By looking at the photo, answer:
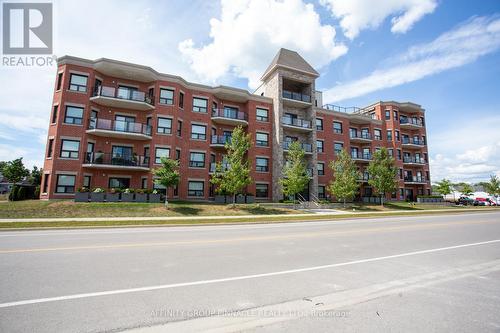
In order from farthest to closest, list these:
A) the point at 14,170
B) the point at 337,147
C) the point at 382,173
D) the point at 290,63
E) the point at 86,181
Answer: the point at 337,147 < the point at 14,170 < the point at 382,173 < the point at 290,63 < the point at 86,181

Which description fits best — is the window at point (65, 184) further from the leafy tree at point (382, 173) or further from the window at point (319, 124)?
the leafy tree at point (382, 173)

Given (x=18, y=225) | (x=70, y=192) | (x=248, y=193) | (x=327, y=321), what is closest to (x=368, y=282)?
(x=327, y=321)

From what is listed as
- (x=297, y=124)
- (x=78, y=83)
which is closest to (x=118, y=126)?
(x=78, y=83)

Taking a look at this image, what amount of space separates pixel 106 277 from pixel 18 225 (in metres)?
12.1

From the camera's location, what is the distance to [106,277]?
499 centimetres

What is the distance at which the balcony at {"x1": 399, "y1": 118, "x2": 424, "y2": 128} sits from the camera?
1807 inches

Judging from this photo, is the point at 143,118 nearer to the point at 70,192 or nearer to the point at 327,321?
the point at 70,192

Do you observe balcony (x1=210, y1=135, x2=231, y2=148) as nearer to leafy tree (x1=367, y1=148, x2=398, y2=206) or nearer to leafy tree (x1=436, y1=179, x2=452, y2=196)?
leafy tree (x1=367, y1=148, x2=398, y2=206)

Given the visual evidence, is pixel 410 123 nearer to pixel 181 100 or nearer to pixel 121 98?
pixel 181 100

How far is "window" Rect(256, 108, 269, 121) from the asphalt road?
27201 millimetres

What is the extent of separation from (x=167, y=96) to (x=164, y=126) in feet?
12.0

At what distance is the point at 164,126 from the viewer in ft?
91.6

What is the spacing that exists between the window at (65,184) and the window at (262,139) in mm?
20988

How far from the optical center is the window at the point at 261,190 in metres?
31.7
